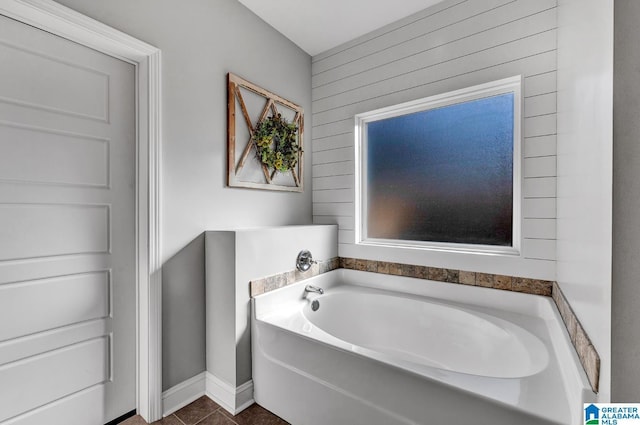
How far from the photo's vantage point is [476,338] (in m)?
1.77

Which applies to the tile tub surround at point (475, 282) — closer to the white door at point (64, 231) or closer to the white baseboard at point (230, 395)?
the white baseboard at point (230, 395)

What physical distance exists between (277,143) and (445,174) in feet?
4.44

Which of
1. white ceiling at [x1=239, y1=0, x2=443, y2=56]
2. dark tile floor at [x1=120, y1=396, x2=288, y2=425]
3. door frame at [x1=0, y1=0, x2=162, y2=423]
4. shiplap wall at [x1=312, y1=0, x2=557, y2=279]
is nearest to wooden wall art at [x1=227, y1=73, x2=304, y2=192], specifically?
shiplap wall at [x1=312, y1=0, x2=557, y2=279]

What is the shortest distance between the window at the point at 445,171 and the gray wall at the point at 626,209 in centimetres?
117

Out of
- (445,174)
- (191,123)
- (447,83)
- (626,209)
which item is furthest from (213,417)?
(447,83)

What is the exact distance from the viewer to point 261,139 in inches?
85.4

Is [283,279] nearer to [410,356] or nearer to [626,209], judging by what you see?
[410,356]

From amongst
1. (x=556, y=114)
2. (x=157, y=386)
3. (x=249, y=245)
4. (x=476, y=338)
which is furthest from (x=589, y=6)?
(x=157, y=386)

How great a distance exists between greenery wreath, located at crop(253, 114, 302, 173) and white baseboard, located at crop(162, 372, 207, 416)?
5.11ft

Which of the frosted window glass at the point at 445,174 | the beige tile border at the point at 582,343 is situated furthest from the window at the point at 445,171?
the beige tile border at the point at 582,343

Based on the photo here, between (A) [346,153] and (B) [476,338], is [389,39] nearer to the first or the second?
(A) [346,153]

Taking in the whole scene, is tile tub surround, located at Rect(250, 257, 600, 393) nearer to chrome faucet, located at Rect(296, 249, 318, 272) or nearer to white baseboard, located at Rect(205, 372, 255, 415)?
chrome faucet, located at Rect(296, 249, 318, 272)

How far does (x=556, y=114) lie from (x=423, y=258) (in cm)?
120

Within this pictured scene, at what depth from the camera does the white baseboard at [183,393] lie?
167 cm
